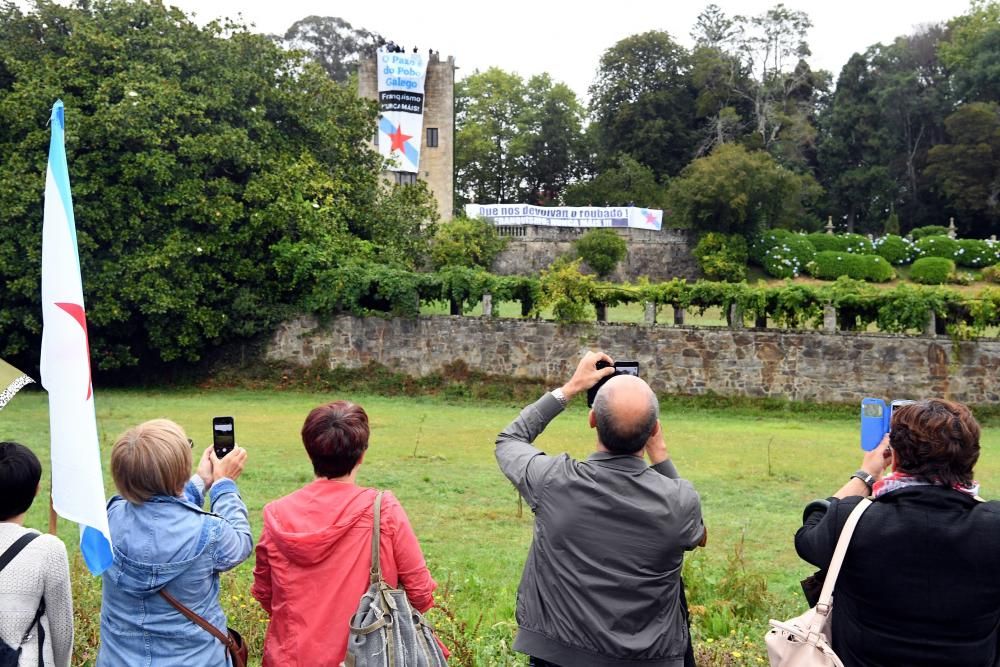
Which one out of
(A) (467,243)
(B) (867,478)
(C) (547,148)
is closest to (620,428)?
(B) (867,478)

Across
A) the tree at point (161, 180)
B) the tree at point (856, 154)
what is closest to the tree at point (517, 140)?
the tree at point (856, 154)

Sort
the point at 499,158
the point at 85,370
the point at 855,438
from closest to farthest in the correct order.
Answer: the point at 85,370 → the point at 855,438 → the point at 499,158

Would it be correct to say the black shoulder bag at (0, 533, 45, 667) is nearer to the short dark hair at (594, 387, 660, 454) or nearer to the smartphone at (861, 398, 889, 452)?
the short dark hair at (594, 387, 660, 454)

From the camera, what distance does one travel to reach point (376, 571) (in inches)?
126

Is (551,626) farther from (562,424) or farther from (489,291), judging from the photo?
(489,291)

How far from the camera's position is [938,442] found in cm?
287

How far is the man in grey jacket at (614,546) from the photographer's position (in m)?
3.12

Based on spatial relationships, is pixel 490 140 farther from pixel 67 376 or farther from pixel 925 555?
pixel 925 555

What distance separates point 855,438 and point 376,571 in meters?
14.4

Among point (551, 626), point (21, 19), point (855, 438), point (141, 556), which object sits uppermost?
point (21, 19)

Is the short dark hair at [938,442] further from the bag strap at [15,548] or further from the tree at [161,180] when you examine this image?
the tree at [161,180]

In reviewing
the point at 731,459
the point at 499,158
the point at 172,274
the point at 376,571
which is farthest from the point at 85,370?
the point at 499,158

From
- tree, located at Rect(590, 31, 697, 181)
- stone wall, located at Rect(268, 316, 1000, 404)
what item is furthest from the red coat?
tree, located at Rect(590, 31, 697, 181)

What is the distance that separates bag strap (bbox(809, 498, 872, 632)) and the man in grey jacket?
0.45 meters
